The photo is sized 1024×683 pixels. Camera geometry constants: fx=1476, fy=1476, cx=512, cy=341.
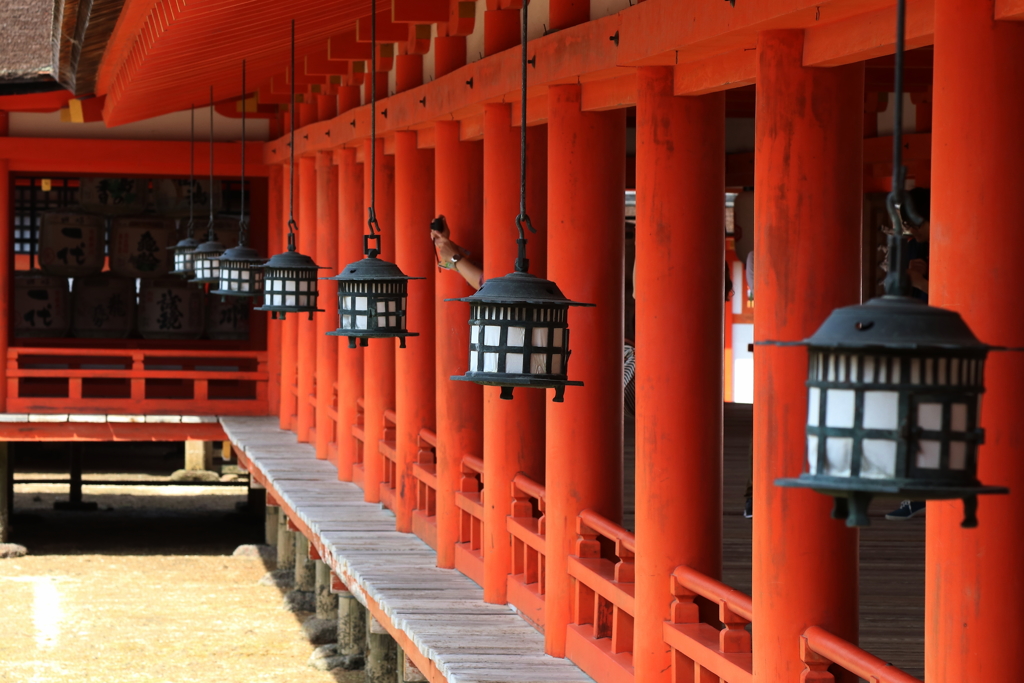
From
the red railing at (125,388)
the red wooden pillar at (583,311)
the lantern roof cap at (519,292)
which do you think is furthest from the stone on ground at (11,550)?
the lantern roof cap at (519,292)

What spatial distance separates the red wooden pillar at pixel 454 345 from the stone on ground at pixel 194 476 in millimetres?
14282

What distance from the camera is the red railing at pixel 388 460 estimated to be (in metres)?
9.85

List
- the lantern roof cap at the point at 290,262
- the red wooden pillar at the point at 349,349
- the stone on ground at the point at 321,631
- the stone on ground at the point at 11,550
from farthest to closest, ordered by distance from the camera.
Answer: the stone on ground at the point at 11,550, the stone on ground at the point at 321,631, the red wooden pillar at the point at 349,349, the lantern roof cap at the point at 290,262

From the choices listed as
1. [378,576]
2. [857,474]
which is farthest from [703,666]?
[378,576]

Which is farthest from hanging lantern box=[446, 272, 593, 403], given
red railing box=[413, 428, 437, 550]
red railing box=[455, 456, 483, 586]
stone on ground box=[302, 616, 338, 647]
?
stone on ground box=[302, 616, 338, 647]

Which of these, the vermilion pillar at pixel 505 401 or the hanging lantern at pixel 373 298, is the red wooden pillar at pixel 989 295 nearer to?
the vermilion pillar at pixel 505 401

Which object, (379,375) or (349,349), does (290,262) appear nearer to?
(379,375)

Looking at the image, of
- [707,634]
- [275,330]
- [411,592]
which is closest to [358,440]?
[411,592]

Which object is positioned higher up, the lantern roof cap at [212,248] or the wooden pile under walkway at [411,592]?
the lantern roof cap at [212,248]

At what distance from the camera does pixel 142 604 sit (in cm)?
1373

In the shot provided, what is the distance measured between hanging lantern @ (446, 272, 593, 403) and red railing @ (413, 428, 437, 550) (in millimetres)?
3999

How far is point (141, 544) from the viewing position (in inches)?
671

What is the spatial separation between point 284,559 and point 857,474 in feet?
42.9

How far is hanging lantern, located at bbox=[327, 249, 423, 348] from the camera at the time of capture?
6.91m
